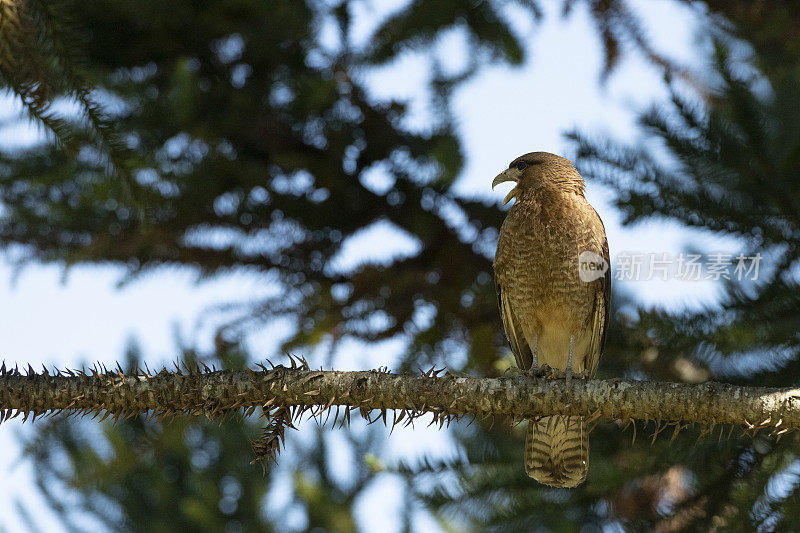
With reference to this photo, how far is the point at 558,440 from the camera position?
11.1ft

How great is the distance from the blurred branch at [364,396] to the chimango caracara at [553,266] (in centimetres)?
131

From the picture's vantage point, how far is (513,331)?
14.0 ft

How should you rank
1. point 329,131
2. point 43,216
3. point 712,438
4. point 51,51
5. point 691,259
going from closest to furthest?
point 51,51
point 712,438
point 691,259
point 329,131
point 43,216

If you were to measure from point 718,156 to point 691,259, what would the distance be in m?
0.87

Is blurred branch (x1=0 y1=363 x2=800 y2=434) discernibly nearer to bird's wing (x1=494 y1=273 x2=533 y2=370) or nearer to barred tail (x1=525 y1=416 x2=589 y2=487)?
barred tail (x1=525 y1=416 x2=589 y2=487)

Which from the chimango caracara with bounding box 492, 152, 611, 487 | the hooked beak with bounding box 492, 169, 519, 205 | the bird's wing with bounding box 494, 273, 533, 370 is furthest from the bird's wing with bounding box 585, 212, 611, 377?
the hooked beak with bounding box 492, 169, 519, 205

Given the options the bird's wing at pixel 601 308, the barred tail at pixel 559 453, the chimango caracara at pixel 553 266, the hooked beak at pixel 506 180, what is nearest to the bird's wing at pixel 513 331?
the chimango caracara at pixel 553 266

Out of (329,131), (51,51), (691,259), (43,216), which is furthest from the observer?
(43,216)

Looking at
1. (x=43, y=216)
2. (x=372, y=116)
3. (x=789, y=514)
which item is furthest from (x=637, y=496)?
(x=43, y=216)

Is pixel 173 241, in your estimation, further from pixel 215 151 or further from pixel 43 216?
pixel 43 216

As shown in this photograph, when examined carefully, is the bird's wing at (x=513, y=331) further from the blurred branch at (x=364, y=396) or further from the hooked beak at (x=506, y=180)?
the blurred branch at (x=364, y=396)

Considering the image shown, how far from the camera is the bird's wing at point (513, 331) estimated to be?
4152 millimetres

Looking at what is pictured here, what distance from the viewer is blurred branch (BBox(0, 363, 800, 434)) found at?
2209 millimetres

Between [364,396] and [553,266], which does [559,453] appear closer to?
[553,266]
